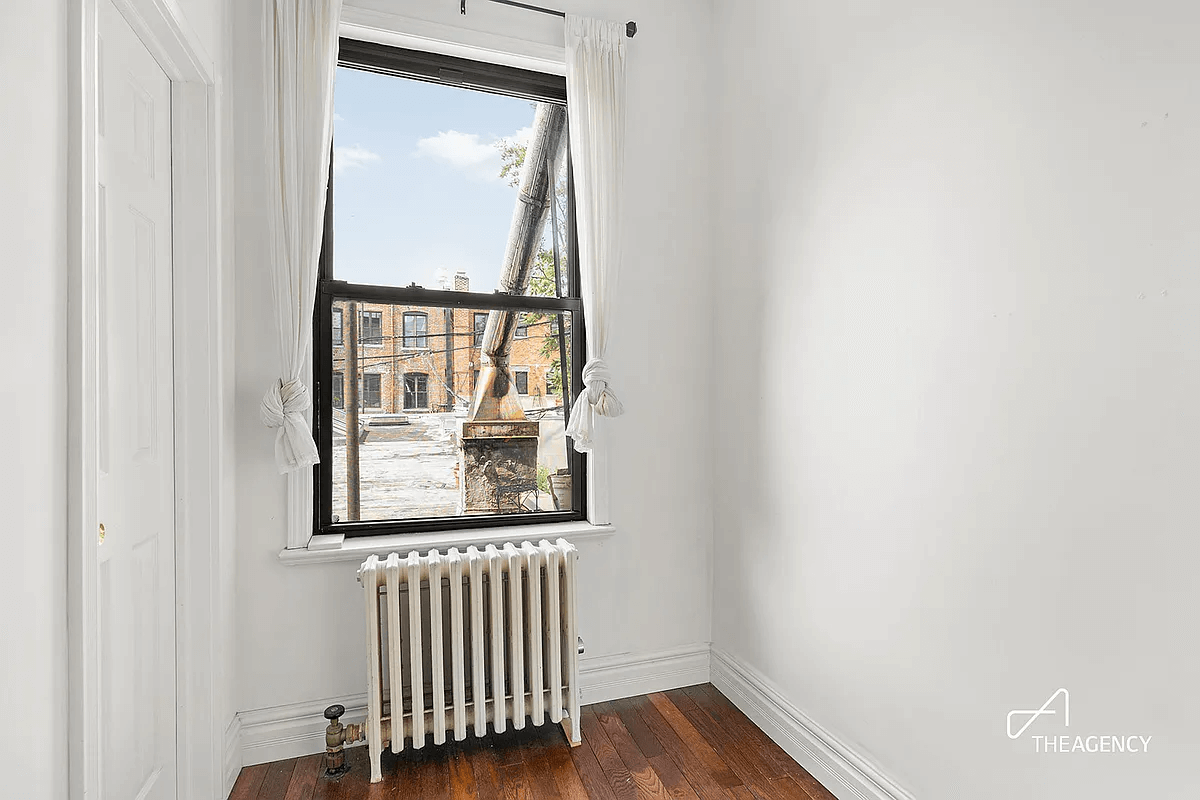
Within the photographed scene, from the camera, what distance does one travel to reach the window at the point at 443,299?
2330 millimetres

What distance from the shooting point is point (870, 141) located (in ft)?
5.99

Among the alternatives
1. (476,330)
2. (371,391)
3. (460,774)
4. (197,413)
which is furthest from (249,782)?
(476,330)

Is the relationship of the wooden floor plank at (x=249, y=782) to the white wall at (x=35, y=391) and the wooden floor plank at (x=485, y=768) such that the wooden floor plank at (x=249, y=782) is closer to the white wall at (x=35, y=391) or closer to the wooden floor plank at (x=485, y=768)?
the wooden floor plank at (x=485, y=768)

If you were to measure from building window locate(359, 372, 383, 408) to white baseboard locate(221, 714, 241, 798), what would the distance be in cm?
109

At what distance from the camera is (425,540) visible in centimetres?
231

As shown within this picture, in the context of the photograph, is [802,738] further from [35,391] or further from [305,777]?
[35,391]

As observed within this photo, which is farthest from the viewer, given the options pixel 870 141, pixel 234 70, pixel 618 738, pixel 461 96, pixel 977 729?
pixel 461 96

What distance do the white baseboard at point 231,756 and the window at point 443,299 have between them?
Answer: 657 mm

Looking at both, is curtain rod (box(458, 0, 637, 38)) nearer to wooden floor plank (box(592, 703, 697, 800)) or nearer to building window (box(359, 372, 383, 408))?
building window (box(359, 372, 383, 408))

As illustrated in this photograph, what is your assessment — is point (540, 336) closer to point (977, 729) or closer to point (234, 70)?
point (234, 70)

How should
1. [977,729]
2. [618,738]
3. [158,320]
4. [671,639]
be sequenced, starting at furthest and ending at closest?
[671,639] < [618,738] < [158,320] < [977,729]

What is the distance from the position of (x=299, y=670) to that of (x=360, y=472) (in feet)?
2.24

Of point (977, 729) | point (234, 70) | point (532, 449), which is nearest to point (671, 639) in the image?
point (532, 449)

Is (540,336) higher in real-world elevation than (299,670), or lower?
higher
